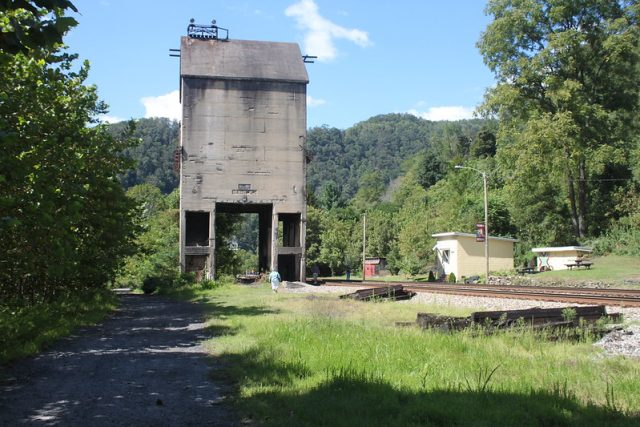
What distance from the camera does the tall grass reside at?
11.3 metres

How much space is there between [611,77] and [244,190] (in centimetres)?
3091

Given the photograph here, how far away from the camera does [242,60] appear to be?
45.4 meters

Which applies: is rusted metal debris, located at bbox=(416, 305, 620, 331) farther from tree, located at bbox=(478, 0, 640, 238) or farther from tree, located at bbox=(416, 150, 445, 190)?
tree, located at bbox=(416, 150, 445, 190)

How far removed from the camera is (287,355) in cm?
981

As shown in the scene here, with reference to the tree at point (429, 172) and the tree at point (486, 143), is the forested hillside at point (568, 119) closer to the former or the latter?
the tree at point (486, 143)

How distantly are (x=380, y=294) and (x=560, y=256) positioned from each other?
2831 centimetres

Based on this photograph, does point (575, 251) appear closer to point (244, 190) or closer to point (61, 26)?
point (244, 190)

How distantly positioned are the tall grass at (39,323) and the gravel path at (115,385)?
1.07ft

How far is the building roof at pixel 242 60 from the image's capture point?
44281 millimetres

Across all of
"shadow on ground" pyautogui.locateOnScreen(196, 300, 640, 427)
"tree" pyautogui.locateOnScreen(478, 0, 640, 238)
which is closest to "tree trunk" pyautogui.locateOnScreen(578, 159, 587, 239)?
"tree" pyautogui.locateOnScreen(478, 0, 640, 238)

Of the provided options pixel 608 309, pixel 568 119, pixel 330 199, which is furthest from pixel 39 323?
pixel 330 199

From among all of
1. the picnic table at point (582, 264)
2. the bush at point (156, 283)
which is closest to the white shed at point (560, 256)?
the picnic table at point (582, 264)

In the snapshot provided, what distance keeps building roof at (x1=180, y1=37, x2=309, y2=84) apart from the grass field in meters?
33.9

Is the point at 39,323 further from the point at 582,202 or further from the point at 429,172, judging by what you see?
the point at 429,172
